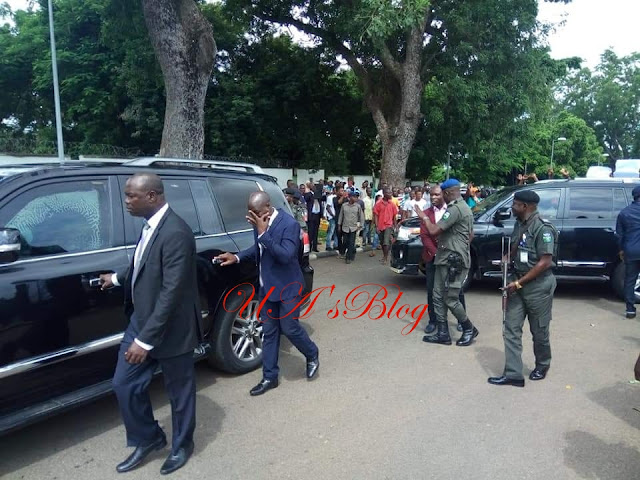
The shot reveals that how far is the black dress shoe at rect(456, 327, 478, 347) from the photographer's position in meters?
5.61

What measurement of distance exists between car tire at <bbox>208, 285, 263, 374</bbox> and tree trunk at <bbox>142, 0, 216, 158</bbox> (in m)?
5.86

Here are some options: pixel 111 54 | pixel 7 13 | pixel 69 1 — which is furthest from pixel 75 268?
pixel 7 13

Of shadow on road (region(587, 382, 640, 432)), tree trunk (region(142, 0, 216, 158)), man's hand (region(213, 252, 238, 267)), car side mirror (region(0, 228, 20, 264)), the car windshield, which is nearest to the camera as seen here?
car side mirror (region(0, 228, 20, 264))

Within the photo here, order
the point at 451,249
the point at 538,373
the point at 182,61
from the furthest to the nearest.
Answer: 1. the point at 182,61
2. the point at 451,249
3. the point at 538,373

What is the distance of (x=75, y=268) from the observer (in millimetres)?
3311

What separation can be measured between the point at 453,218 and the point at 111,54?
2087 centimetres

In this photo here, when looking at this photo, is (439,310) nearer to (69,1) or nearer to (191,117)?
(191,117)

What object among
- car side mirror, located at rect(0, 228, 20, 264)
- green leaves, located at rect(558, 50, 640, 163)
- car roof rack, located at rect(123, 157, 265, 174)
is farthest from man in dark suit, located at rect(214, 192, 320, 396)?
green leaves, located at rect(558, 50, 640, 163)

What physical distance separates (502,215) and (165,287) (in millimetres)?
6267

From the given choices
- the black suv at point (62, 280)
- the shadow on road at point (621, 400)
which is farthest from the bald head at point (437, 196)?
the black suv at point (62, 280)

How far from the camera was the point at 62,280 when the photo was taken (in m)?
3.21

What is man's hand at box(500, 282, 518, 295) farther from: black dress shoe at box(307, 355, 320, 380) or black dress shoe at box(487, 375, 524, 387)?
black dress shoe at box(307, 355, 320, 380)

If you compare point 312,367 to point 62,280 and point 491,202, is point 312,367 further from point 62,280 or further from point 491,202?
point 491,202

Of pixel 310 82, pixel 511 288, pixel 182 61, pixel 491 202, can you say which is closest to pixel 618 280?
pixel 491 202
